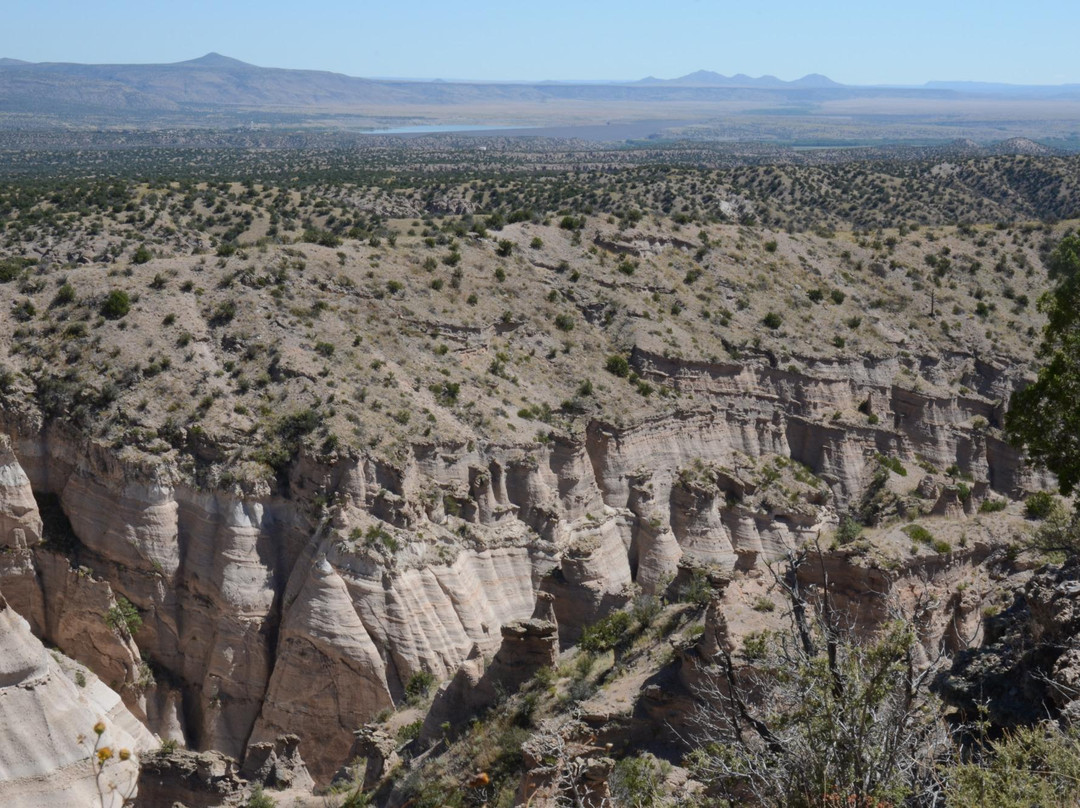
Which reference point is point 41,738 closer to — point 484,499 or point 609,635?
point 609,635

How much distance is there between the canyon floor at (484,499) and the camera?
22.6 m

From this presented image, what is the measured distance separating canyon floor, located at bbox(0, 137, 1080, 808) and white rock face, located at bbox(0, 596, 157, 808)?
8 cm

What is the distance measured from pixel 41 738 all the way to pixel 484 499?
46.8ft

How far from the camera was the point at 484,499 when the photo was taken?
3469 cm

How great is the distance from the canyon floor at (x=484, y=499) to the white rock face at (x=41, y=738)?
75 mm

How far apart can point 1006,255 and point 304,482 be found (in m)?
44.4

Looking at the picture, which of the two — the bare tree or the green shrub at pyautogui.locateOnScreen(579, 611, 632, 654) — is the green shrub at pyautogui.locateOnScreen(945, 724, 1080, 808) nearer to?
the bare tree

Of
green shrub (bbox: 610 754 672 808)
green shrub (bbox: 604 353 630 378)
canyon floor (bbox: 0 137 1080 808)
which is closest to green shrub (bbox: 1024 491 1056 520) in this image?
canyon floor (bbox: 0 137 1080 808)

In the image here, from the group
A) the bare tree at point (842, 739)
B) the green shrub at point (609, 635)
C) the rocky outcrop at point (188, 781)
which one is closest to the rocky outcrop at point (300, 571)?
the green shrub at point (609, 635)

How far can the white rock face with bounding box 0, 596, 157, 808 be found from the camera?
24906 mm

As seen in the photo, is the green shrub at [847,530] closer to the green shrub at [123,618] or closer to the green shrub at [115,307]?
the green shrub at [123,618]

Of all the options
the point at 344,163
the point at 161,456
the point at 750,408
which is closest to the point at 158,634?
the point at 161,456

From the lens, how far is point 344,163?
127250mm

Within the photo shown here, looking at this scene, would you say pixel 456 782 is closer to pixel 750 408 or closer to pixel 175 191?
pixel 750 408
